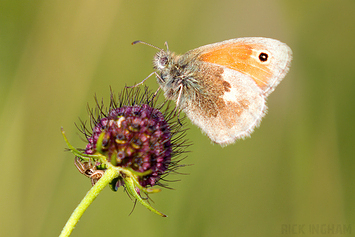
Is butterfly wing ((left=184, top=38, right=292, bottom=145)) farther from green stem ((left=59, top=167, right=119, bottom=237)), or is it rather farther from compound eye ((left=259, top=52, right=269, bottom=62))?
green stem ((left=59, top=167, right=119, bottom=237))

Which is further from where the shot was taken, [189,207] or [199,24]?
[199,24]

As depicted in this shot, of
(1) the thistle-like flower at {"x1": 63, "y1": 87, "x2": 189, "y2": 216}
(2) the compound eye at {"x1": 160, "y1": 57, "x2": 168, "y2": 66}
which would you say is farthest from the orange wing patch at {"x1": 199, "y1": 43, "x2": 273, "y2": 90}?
(1) the thistle-like flower at {"x1": 63, "y1": 87, "x2": 189, "y2": 216}

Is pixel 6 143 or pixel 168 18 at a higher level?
pixel 168 18

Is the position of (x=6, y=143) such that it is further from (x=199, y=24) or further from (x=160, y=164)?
(x=199, y=24)

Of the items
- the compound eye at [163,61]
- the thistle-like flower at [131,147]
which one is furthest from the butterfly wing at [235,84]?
the thistle-like flower at [131,147]

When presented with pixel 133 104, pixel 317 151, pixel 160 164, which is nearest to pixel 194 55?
pixel 133 104

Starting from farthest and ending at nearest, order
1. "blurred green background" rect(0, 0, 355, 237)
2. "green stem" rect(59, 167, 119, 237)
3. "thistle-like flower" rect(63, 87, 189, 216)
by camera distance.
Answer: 1. "blurred green background" rect(0, 0, 355, 237)
2. "thistle-like flower" rect(63, 87, 189, 216)
3. "green stem" rect(59, 167, 119, 237)

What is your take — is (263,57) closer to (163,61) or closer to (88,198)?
(163,61)
